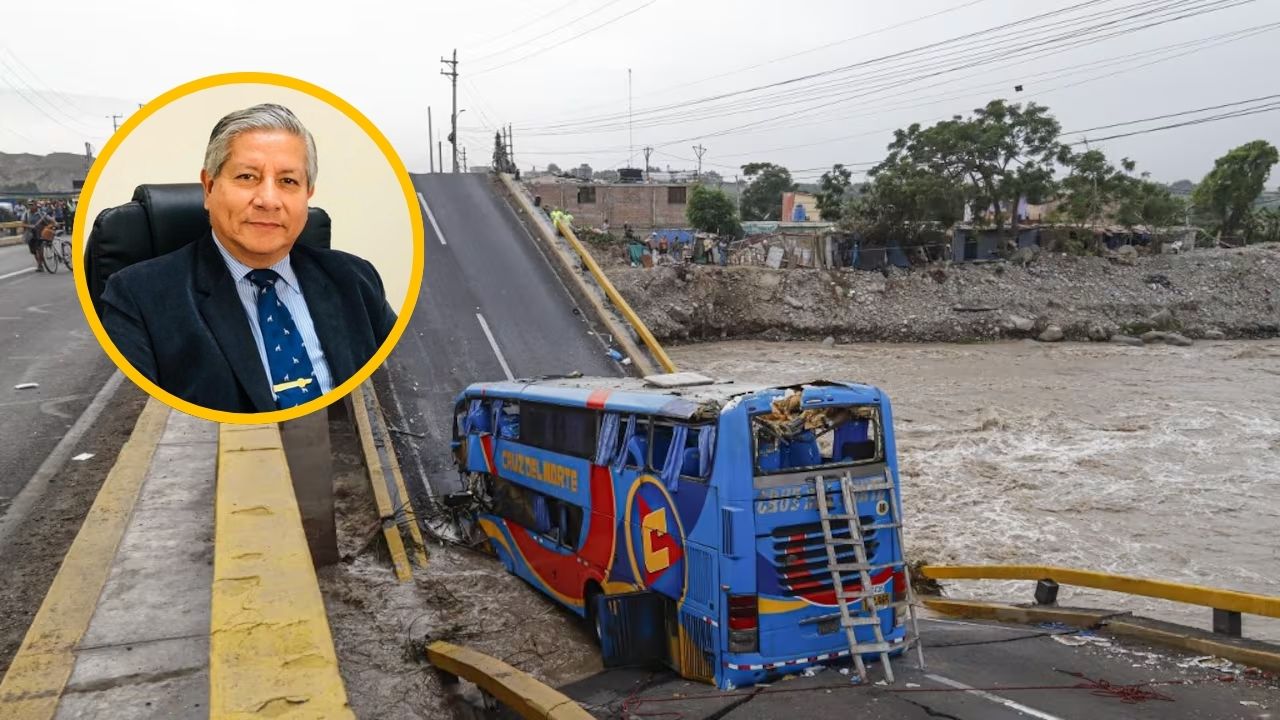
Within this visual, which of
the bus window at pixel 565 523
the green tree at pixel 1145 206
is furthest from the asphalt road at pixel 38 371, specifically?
the green tree at pixel 1145 206

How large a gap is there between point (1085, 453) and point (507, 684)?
70.1 feet

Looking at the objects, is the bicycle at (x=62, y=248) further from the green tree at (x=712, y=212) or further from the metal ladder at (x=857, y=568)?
the green tree at (x=712, y=212)

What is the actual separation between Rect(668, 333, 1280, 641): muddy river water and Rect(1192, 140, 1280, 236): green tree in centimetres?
1724

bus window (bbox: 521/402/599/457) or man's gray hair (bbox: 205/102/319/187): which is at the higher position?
man's gray hair (bbox: 205/102/319/187)

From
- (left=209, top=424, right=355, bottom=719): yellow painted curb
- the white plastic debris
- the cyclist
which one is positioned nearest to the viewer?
(left=209, top=424, right=355, bottom=719): yellow painted curb

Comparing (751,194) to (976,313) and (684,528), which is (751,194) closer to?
(976,313)

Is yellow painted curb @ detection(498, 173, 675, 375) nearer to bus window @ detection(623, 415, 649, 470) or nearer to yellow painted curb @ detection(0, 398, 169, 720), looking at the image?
bus window @ detection(623, 415, 649, 470)

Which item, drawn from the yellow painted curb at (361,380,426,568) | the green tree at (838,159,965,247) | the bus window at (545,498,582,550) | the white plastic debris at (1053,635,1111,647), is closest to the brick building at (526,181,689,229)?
the green tree at (838,159,965,247)

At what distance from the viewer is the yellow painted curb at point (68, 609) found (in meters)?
4.31

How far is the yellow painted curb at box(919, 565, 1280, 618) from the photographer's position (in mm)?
10766

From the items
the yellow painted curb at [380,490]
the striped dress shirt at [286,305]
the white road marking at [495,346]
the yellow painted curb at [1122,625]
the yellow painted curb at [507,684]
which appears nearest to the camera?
the striped dress shirt at [286,305]

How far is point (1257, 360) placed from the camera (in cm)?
3847

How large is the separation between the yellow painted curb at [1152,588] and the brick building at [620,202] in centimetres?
5113

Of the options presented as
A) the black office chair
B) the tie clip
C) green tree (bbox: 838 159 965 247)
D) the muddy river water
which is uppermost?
green tree (bbox: 838 159 965 247)
